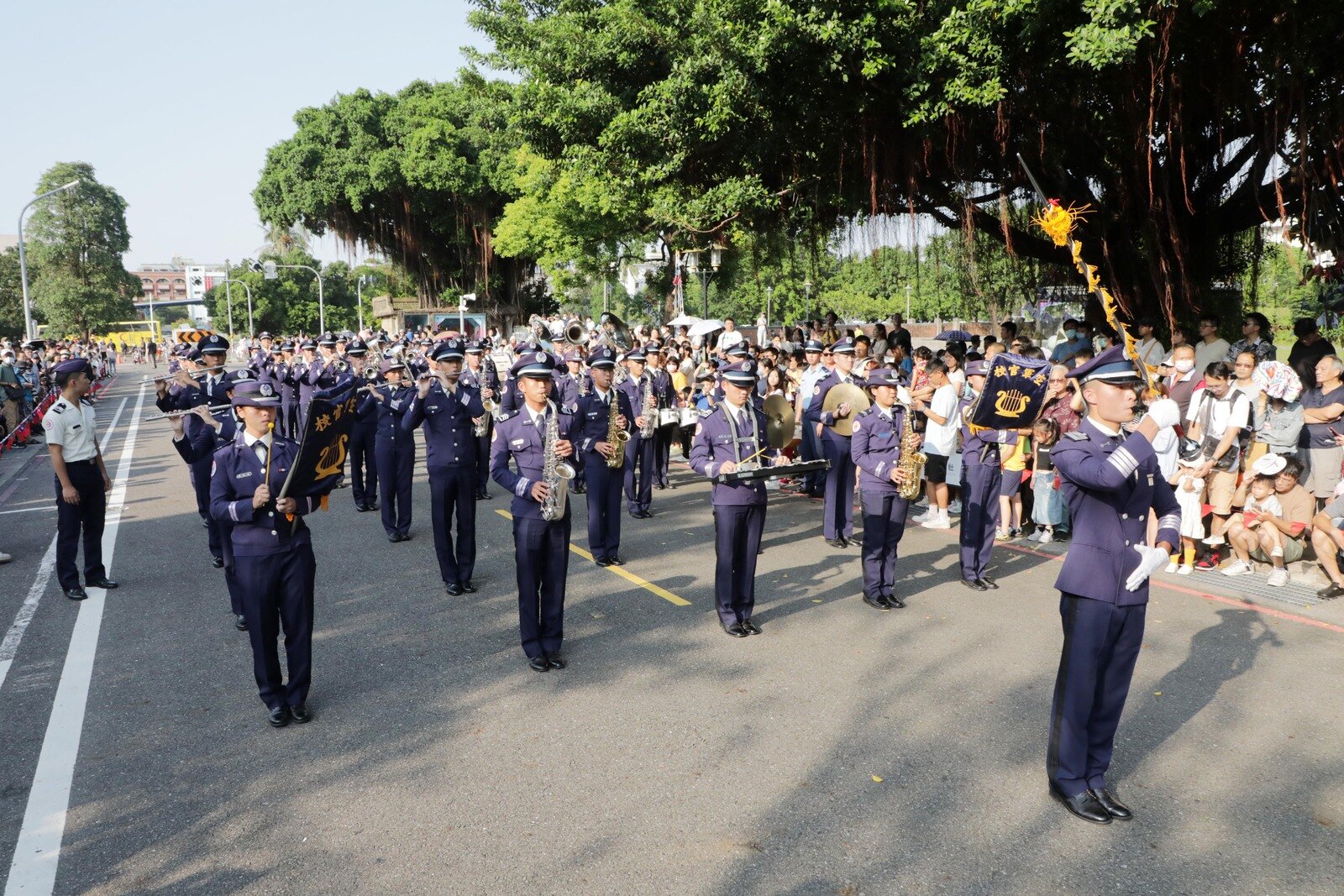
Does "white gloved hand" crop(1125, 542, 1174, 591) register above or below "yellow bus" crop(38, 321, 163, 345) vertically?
below

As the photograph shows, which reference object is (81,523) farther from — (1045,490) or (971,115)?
(971,115)

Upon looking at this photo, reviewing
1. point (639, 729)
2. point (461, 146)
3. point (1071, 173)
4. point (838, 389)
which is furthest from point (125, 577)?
point (461, 146)

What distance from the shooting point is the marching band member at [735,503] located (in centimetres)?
728

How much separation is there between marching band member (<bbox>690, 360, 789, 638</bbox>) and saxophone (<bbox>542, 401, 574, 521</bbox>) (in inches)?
46.4

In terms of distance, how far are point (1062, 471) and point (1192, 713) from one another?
7.58 feet

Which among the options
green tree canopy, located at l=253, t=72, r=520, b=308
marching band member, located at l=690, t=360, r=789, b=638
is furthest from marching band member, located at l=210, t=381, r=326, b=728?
green tree canopy, located at l=253, t=72, r=520, b=308

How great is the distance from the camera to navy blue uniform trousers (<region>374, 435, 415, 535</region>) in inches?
417

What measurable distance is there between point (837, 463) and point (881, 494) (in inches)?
106

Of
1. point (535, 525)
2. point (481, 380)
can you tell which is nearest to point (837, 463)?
point (481, 380)

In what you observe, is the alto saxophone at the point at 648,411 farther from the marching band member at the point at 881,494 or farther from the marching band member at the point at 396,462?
the marching band member at the point at 881,494

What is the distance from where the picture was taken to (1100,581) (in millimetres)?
4539

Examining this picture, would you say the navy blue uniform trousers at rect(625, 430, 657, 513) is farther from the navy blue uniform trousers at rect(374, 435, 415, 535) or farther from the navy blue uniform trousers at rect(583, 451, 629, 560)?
the navy blue uniform trousers at rect(374, 435, 415, 535)

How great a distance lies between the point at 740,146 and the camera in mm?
13664

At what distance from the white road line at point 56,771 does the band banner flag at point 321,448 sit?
1931mm
